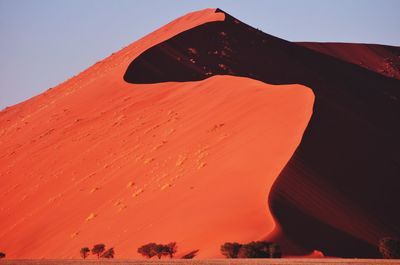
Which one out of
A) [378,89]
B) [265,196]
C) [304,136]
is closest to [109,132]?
[304,136]

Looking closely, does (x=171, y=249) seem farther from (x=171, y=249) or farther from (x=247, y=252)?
(x=247, y=252)

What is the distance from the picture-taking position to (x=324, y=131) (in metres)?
31.4

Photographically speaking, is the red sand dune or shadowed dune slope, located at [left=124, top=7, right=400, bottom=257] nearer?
shadowed dune slope, located at [left=124, top=7, right=400, bottom=257]

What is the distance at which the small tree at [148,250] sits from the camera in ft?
80.8

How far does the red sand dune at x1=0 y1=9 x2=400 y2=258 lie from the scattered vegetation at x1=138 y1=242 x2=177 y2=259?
0.37 meters

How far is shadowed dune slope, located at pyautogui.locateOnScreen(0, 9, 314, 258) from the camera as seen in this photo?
26.6 meters

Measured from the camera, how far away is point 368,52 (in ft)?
257

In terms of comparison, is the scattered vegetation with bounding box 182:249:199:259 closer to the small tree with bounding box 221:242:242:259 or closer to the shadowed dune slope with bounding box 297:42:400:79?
the small tree with bounding box 221:242:242:259

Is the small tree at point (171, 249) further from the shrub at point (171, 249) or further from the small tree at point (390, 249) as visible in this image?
the small tree at point (390, 249)

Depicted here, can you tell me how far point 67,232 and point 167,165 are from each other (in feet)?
14.9

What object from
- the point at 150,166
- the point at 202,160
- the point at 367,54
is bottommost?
the point at 202,160

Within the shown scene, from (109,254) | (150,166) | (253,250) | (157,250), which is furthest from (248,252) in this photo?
(150,166)

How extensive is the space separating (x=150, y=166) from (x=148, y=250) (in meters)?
9.58

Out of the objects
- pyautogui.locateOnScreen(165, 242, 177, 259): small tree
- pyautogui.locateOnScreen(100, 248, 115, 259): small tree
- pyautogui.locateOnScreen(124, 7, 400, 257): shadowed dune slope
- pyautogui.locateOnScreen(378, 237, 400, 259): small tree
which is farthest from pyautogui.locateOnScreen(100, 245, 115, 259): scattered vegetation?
pyautogui.locateOnScreen(378, 237, 400, 259): small tree
